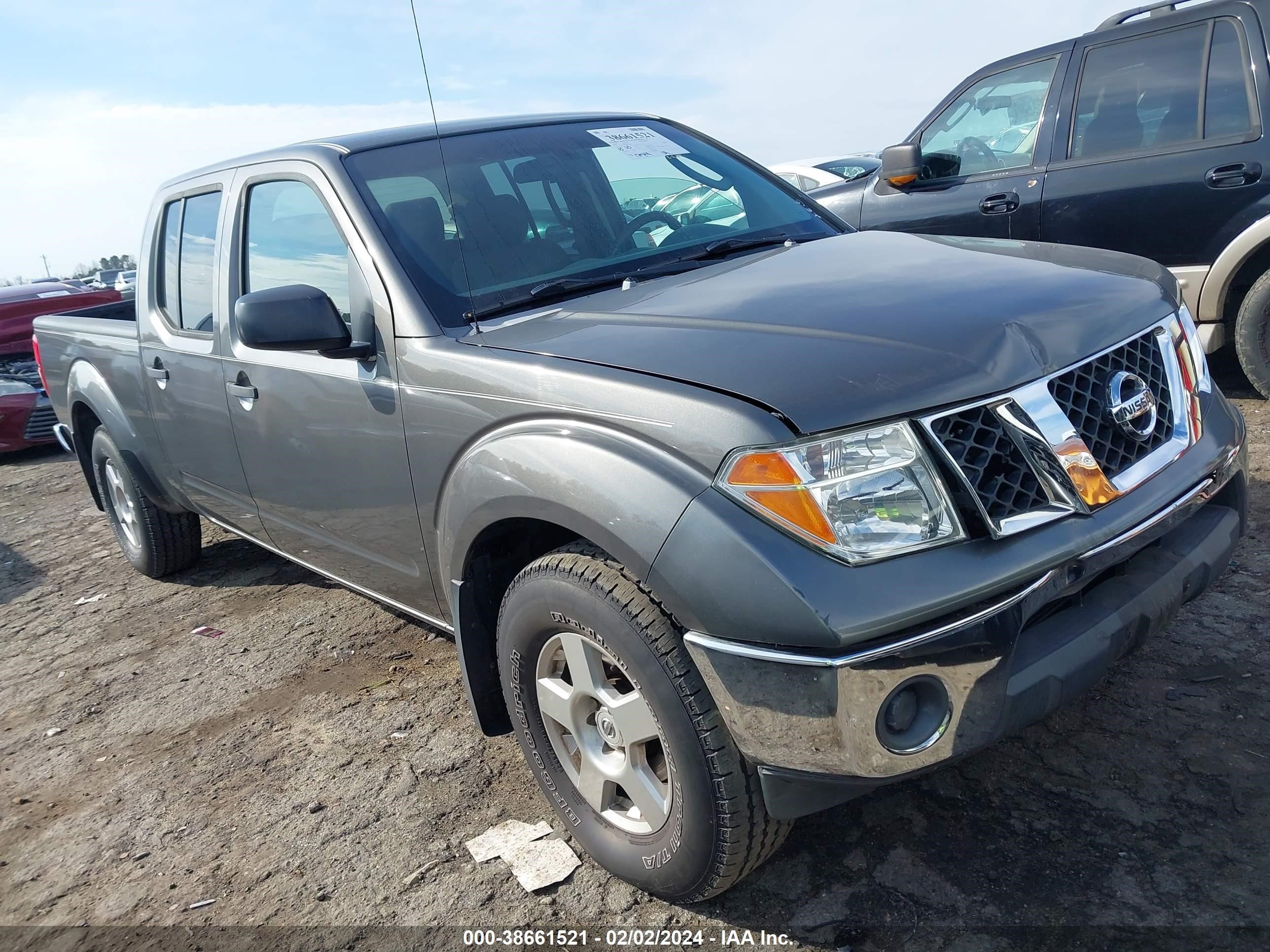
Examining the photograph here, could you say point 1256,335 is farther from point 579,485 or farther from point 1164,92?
point 579,485

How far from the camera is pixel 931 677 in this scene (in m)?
1.79

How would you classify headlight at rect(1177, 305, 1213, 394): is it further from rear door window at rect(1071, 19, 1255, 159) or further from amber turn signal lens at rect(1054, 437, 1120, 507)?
rear door window at rect(1071, 19, 1255, 159)

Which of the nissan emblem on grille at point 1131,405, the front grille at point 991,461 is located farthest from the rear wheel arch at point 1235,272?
the front grille at point 991,461

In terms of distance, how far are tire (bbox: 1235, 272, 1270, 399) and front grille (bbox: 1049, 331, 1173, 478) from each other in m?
3.14

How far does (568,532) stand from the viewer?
7.91 feet

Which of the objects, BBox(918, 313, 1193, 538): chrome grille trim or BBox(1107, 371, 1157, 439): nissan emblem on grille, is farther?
BBox(1107, 371, 1157, 439): nissan emblem on grille

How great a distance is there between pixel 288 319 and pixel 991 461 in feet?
5.69

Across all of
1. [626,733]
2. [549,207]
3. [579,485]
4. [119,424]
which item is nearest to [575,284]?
[549,207]

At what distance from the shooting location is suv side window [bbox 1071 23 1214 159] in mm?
4918

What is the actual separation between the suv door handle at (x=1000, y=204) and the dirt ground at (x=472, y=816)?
6.50ft

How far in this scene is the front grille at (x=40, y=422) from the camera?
9.32m

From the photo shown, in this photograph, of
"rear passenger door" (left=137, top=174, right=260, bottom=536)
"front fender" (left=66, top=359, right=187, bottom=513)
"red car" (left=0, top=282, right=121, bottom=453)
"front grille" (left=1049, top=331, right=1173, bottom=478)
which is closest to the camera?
"front grille" (left=1049, top=331, right=1173, bottom=478)

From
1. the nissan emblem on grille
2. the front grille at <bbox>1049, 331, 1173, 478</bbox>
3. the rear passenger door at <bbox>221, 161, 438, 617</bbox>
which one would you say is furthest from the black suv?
the rear passenger door at <bbox>221, 161, 438, 617</bbox>

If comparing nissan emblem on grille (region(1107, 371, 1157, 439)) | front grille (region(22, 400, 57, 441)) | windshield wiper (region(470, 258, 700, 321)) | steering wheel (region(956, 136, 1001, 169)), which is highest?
steering wheel (region(956, 136, 1001, 169))
